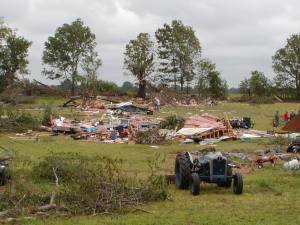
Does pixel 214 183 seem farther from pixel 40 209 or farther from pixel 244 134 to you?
pixel 244 134

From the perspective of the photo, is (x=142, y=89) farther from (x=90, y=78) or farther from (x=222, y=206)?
(x=222, y=206)

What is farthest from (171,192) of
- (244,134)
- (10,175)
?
(244,134)

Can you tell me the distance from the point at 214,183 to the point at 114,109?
2992 centimetres

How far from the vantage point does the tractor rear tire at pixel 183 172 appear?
484 inches

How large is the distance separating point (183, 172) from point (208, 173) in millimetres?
601

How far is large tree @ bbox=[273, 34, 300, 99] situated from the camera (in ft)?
239

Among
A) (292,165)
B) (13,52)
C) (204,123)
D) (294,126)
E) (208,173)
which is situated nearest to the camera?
(208,173)

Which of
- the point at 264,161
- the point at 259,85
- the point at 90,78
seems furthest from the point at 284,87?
the point at 264,161

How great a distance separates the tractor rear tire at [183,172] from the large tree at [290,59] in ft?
204

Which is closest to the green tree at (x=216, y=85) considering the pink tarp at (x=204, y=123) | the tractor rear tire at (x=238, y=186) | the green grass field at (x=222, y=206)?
the pink tarp at (x=204, y=123)

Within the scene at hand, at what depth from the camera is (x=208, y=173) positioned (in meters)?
12.1

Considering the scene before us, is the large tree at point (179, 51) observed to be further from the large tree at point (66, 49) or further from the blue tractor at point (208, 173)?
the blue tractor at point (208, 173)

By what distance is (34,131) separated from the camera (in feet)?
87.9

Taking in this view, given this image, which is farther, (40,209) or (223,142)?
(223,142)
